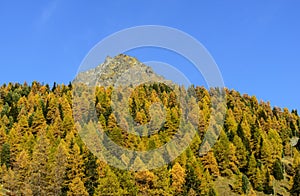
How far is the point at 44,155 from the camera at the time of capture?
92938 mm

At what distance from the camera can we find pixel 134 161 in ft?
335

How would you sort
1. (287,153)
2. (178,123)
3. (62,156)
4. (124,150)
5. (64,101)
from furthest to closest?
(64,101) → (287,153) → (178,123) → (124,150) → (62,156)

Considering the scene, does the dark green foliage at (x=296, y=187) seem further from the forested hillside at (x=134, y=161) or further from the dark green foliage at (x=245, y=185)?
the dark green foliage at (x=245, y=185)

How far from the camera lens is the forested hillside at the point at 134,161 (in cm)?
8838

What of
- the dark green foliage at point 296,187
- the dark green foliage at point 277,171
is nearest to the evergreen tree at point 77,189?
the dark green foliage at point 296,187

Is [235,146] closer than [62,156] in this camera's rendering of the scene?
No

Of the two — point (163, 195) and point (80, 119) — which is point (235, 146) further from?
point (80, 119)

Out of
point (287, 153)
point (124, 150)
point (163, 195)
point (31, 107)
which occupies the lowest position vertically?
point (163, 195)

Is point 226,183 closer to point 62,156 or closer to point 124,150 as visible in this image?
point 124,150

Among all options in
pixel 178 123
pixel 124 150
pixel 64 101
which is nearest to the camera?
pixel 124 150

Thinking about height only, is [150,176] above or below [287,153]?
below

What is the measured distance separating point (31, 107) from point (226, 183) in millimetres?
84300

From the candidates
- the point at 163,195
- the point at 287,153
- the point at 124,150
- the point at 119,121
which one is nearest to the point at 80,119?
the point at 119,121

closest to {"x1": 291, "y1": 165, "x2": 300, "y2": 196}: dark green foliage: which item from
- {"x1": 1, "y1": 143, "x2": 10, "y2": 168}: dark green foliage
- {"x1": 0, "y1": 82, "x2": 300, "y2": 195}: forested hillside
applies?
{"x1": 0, "y1": 82, "x2": 300, "y2": 195}: forested hillside
